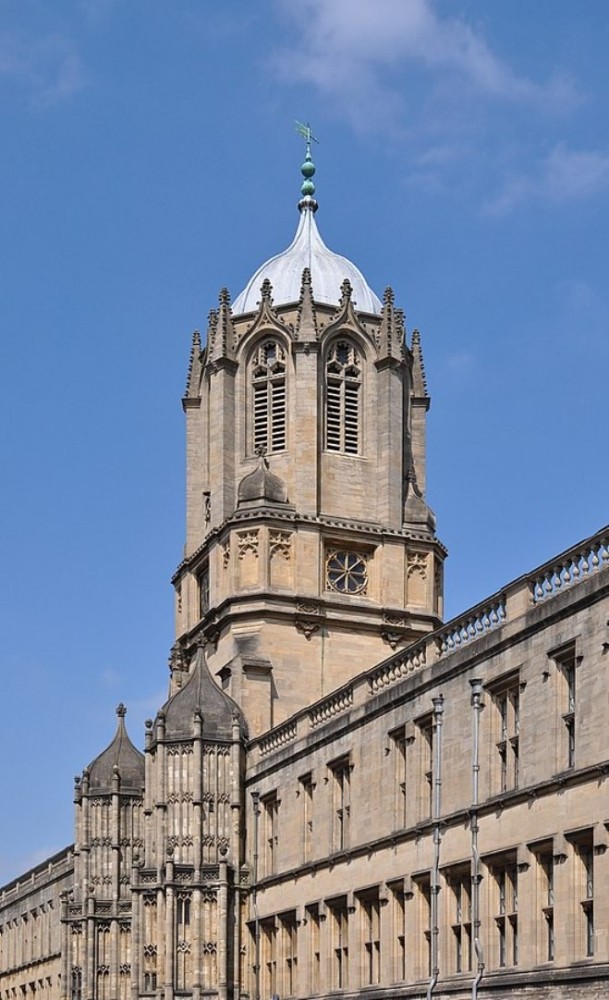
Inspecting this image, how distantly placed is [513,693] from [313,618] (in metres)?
23.1

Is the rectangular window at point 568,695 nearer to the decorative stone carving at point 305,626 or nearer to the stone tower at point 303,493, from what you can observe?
the stone tower at point 303,493

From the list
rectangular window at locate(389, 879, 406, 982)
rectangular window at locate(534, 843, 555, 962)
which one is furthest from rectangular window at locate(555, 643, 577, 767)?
rectangular window at locate(389, 879, 406, 982)

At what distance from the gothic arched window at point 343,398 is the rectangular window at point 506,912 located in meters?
27.9

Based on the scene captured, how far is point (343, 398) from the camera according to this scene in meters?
66.1

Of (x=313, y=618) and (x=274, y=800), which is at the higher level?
(x=313, y=618)

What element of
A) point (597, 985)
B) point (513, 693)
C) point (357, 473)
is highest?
point (357, 473)

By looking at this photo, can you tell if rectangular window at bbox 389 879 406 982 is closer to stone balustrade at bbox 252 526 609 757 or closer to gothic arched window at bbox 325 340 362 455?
stone balustrade at bbox 252 526 609 757

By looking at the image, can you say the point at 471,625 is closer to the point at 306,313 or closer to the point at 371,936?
the point at 371,936

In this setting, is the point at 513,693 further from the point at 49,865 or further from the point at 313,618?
the point at 49,865

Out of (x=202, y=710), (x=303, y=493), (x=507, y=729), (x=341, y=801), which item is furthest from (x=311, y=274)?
(x=507, y=729)

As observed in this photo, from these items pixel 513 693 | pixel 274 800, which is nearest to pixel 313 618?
pixel 274 800

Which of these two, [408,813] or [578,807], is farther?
[408,813]

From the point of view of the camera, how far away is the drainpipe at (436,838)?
138 ft

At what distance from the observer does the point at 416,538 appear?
212 ft
